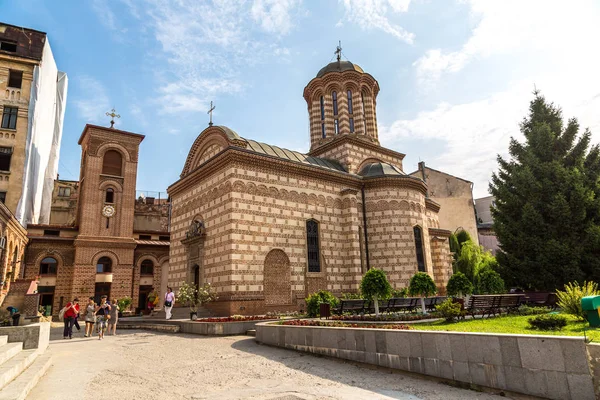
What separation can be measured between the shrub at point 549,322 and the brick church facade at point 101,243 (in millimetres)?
27389

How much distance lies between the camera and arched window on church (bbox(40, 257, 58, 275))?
27.3m

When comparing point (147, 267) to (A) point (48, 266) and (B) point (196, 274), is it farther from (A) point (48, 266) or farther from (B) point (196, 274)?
(B) point (196, 274)

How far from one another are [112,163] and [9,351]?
87.7 feet

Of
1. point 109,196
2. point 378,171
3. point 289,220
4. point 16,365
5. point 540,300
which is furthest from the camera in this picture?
point 109,196

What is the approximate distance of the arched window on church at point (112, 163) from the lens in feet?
102

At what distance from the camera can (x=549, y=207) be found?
684 inches

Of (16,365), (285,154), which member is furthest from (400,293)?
(16,365)

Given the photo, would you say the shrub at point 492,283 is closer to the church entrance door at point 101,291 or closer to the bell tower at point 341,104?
the bell tower at point 341,104

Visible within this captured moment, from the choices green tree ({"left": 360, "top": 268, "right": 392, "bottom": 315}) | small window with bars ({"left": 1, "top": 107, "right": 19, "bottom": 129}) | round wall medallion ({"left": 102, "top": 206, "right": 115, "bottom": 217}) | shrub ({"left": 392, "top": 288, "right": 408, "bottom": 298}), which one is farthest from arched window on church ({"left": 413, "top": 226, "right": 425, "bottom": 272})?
small window with bars ({"left": 1, "top": 107, "right": 19, "bottom": 129})

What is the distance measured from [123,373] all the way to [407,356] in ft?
18.6

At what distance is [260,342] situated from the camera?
11641 millimetres

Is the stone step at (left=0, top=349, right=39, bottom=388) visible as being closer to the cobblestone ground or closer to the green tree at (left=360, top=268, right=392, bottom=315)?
the cobblestone ground

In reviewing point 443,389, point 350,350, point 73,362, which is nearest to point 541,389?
point 443,389

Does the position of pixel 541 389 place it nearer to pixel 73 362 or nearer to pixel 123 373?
pixel 123 373
